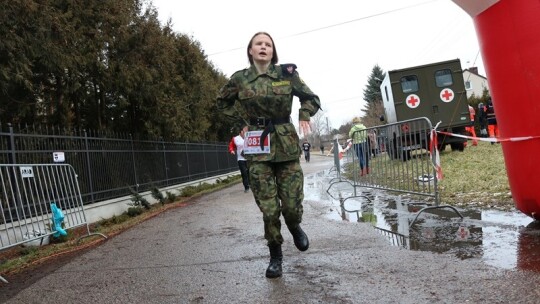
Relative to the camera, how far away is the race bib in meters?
4.00

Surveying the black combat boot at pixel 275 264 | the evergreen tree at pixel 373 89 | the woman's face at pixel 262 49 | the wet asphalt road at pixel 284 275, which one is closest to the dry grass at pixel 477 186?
the wet asphalt road at pixel 284 275

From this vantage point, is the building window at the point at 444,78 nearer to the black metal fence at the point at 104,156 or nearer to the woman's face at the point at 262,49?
the black metal fence at the point at 104,156

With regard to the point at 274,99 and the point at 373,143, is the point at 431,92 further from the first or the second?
the point at 274,99

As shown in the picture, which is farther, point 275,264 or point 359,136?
point 359,136

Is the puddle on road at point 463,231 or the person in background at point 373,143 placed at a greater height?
the person in background at point 373,143

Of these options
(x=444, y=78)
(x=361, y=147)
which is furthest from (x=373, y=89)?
(x=361, y=147)

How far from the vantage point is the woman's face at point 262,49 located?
4207mm

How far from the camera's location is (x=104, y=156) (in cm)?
1105

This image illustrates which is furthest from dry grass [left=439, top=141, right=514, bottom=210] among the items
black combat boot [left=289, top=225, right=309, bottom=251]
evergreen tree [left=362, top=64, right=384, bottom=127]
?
evergreen tree [left=362, top=64, right=384, bottom=127]

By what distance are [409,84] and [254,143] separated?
45.7 ft

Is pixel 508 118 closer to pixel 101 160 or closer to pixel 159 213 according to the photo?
pixel 159 213

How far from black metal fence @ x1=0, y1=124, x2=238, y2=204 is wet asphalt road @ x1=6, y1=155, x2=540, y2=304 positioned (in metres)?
3.17

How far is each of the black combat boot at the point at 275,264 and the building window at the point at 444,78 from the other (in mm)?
14406

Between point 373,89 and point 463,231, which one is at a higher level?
point 373,89
